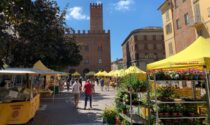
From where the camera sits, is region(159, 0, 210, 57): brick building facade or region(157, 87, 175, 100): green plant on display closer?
region(157, 87, 175, 100): green plant on display

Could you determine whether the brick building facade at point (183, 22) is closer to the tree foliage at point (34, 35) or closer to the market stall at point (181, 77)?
the tree foliage at point (34, 35)

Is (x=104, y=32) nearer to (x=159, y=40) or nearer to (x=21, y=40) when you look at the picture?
(x=159, y=40)

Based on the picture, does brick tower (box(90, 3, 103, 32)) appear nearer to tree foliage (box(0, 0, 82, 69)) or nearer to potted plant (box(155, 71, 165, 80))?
tree foliage (box(0, 0, 82, 69))

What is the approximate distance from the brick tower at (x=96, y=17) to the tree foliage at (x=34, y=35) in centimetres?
6055

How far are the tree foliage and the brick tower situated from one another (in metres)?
60.6

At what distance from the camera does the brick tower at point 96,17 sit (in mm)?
94088

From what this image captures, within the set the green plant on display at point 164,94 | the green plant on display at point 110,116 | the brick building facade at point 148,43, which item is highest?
the brick building facade at point 148,43

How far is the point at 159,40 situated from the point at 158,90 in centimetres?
6393

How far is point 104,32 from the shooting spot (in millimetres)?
91188

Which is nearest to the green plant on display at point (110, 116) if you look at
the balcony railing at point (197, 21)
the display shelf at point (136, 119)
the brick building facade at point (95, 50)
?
the display shelf at point (136, 119)

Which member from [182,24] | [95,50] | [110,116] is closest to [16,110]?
[110,116]

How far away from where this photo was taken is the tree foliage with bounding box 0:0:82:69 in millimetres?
10039

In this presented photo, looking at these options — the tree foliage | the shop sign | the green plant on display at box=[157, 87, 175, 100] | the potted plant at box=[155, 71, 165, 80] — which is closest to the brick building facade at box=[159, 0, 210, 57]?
the tree foliage

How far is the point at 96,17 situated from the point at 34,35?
3089 inches
